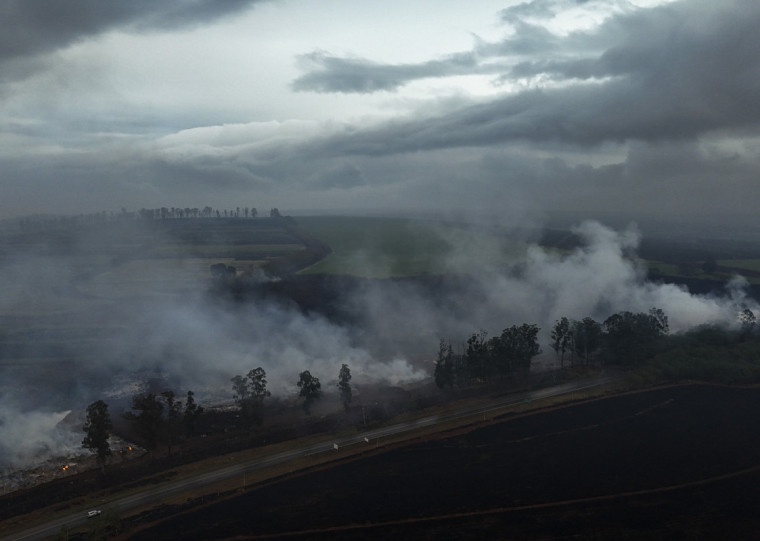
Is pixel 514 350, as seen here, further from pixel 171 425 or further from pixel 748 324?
pixel 171 425

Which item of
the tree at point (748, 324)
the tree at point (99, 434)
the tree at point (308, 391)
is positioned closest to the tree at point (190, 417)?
the tree at point (99, 434)

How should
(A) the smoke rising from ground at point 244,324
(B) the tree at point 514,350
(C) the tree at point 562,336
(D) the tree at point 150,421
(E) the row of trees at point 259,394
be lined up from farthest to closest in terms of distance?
(C) the tree at point 562,336, (B) the tree at point 514,350, (A) the smoke rising from ground at point 244,324, (E) the row of trees at point 259,394, (D) the tree at point 150,421

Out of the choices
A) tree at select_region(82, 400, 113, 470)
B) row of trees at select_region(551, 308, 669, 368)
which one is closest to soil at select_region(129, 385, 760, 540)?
tree at select_region(82, 400, 113, 470)

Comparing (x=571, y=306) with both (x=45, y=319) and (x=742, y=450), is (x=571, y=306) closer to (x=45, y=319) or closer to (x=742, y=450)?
(x=742, y=450)

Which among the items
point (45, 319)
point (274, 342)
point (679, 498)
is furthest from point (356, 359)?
point (45, 319)

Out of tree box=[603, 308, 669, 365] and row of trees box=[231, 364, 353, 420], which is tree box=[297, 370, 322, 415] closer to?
row of trees box=[231, 364, 353, 420]

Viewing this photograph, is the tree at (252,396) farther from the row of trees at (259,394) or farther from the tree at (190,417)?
the tree at (190,417)

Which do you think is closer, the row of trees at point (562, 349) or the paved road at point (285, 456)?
the paved road at point (285, 456)
